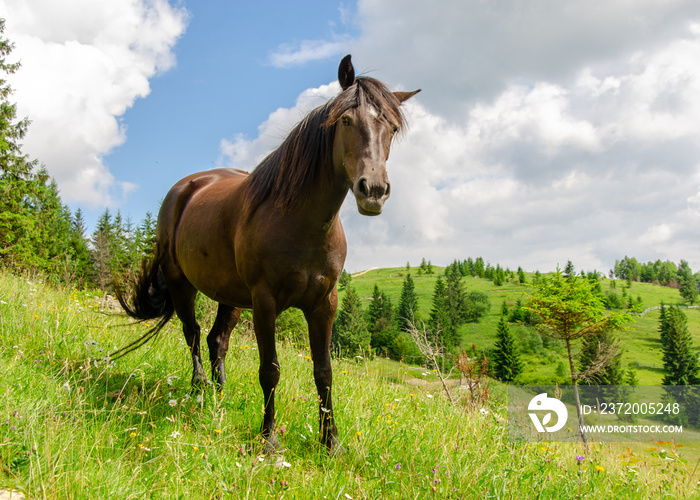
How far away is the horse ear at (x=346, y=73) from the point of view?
3.11 m

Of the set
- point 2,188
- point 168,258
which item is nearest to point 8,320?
point 168,258

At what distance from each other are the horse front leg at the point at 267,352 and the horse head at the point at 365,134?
1112mm

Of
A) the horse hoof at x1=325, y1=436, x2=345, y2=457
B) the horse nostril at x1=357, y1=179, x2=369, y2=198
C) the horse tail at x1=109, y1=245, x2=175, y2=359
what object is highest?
the horse nostril at x1=357, y1=179, x2=369, y2=198

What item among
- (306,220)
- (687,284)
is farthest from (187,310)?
(687,284)

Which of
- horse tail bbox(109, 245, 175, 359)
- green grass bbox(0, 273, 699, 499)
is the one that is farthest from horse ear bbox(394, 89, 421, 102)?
horse tail bbox(109, 245, 175, 359)

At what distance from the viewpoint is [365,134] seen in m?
2.71

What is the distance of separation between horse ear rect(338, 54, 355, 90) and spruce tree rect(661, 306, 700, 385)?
10025cm

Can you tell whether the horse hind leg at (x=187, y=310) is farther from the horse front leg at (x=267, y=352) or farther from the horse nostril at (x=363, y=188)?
the horse nostril at (x=363, y=188)

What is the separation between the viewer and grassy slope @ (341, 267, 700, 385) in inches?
3890

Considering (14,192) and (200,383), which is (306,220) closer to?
(200,383)

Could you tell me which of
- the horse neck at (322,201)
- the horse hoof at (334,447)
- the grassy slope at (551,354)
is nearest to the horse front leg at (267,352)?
the horse hoof at (334,447)

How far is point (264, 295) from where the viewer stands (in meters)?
3.12

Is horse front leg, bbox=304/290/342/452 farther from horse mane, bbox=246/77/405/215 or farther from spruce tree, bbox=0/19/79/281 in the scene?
spruce tree, bbox=0/19/79/281

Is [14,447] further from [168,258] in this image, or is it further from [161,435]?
[168,258]
